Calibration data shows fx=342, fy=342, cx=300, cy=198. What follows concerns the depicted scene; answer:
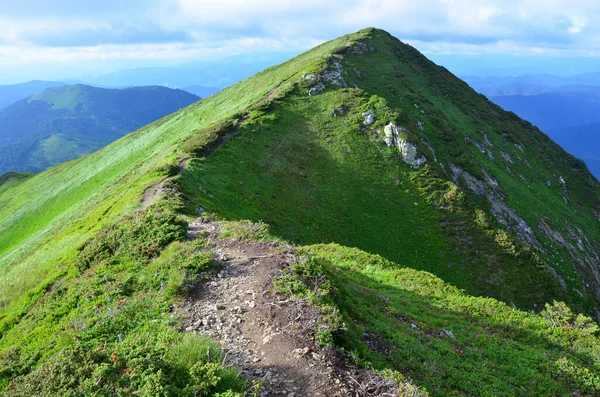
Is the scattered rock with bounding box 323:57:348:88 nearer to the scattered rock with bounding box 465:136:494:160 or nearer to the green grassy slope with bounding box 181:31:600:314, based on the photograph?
the green grassy slope with bounding box 181:31:600:314

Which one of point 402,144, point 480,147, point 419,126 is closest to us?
point 402,144

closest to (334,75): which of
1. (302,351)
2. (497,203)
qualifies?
(497,203)

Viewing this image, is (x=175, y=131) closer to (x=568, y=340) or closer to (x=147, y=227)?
(x=147, y=227)

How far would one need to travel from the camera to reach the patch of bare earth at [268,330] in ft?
28.3

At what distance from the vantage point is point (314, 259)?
14.8m

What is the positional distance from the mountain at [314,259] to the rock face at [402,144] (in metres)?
0.21

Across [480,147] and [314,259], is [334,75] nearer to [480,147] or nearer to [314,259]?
[480,147]

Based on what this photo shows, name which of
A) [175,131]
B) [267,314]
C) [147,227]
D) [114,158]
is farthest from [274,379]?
[114,158]

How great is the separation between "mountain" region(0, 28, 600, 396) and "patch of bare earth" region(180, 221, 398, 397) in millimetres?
63

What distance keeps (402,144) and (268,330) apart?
4591 cm

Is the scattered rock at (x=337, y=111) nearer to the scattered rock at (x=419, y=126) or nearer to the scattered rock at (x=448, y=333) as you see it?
the scattered rock at (x=419, y=126)

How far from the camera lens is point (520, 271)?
127 ft

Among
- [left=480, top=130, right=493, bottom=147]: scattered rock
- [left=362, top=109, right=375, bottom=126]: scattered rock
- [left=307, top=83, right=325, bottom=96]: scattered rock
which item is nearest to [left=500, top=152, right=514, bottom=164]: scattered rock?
[left=480, top=130, right=493, bottom=147]: scattered rock

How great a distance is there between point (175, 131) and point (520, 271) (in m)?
64.2
